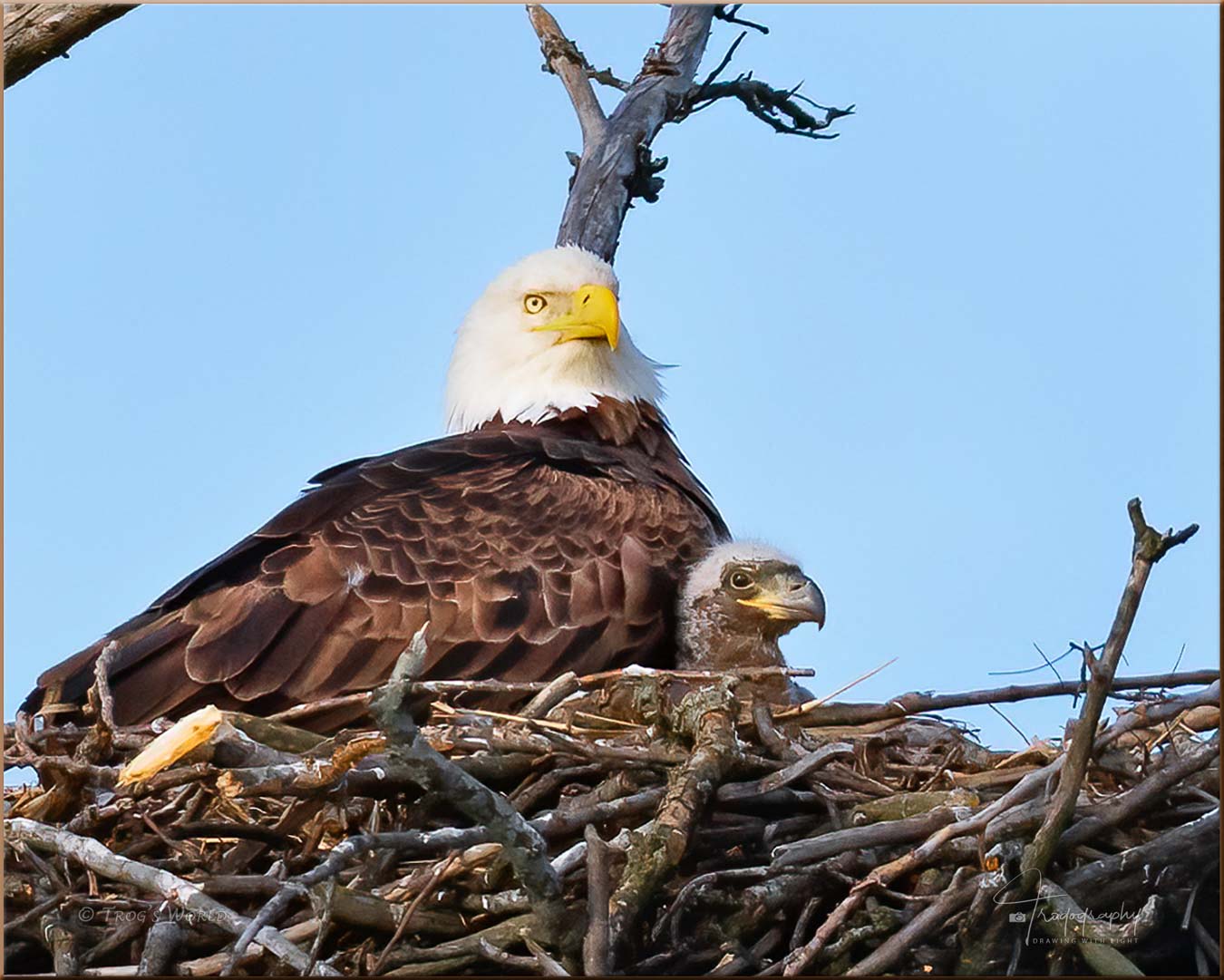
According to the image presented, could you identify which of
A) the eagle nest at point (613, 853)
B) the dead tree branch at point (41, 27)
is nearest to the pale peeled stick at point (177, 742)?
the eagle nest at point (613, 853)

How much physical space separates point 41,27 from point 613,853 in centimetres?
277

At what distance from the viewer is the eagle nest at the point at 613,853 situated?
3.74m

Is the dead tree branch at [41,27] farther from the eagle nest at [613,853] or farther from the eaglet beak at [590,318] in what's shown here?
the eaglet beak at [590,318]

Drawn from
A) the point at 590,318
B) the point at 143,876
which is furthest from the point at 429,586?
the point at 143,876

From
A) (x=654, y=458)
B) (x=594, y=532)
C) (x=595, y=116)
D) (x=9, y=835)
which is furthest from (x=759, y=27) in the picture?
(x=9, y=835)

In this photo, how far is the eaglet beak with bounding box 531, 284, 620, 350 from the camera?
6270 mm

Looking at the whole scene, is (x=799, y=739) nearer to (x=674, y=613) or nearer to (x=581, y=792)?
(x=581, y=792)

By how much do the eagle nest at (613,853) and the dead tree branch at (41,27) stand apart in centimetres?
188

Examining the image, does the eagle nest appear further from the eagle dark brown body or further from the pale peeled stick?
the eagle dark brown body

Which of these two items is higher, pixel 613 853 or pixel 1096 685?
pixel 1096 685

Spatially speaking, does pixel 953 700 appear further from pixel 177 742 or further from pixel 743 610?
pixel 177 742

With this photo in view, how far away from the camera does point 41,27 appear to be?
4816mm

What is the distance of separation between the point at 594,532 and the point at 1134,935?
7.34 feet

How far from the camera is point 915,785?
4496 mm
